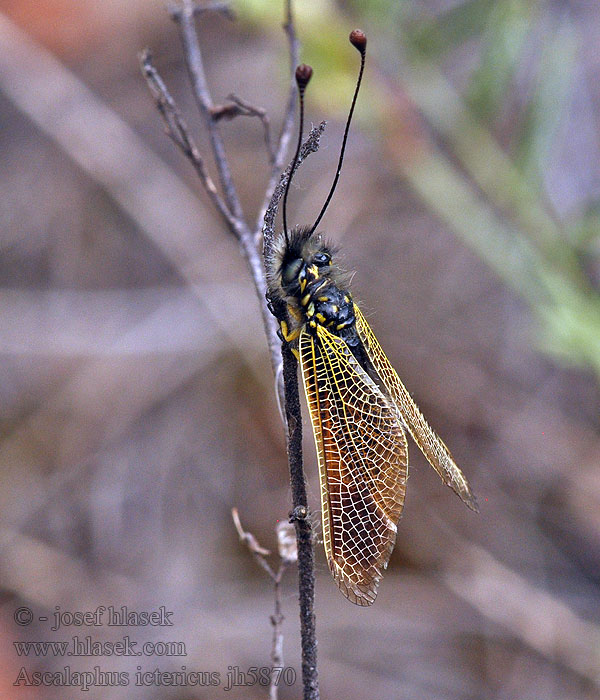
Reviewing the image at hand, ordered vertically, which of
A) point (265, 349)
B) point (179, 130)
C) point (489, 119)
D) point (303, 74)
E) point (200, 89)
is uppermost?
point (489, 119)

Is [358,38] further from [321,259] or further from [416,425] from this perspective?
[416,425]

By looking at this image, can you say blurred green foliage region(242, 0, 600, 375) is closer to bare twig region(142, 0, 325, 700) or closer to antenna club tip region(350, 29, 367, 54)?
bare twig region(142, 0, 325, 700)

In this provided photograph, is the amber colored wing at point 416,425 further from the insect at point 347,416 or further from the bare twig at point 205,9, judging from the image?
the bare twig at point 205,9

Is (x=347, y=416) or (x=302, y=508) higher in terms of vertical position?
(x=347, y=416)

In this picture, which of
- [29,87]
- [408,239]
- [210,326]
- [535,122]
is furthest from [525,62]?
[29,87]

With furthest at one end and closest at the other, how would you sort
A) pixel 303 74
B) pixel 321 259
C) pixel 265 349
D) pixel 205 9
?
pixel 265 349
pixel 205 9
pixel 321 259
pixel 303 74

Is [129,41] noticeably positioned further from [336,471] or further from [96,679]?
[336,471]

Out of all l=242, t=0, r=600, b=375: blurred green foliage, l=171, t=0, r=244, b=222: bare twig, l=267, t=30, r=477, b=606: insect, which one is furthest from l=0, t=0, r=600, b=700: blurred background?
l=267, t=30, r=477, b=606: insect

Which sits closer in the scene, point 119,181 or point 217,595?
point 217,595

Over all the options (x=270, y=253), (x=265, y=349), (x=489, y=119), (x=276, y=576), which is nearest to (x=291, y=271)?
(x=270, y=253)
